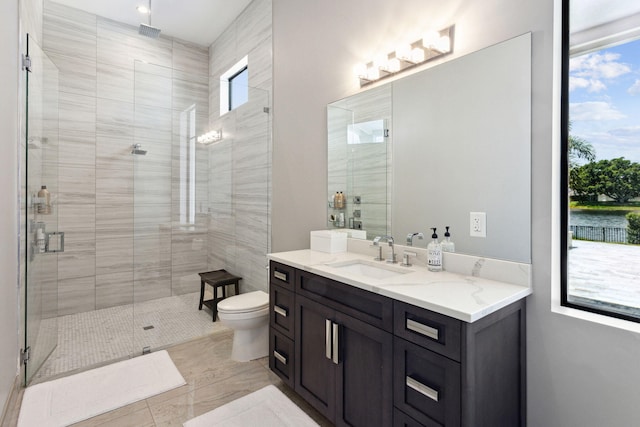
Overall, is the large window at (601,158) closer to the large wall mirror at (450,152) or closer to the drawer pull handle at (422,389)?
the large wall mirror at (450,152)

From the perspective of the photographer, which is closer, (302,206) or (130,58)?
(302,206)

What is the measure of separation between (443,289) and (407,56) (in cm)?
136

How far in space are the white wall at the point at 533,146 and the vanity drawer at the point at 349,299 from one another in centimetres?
66

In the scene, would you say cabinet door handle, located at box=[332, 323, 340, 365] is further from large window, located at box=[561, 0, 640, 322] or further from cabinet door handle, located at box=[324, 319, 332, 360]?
large window, located at box=[561, 0, 640, 322]

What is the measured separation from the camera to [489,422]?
1.21m

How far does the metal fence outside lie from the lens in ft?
4.19

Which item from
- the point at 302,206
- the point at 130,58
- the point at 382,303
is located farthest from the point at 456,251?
the point at 130,58

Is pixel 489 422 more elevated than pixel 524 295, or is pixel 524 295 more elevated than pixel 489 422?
pixel 524 295

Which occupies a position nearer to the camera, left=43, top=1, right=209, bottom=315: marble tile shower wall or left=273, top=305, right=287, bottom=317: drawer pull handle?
left=273, top=305, right=287, bottom=317: drawer pull handle

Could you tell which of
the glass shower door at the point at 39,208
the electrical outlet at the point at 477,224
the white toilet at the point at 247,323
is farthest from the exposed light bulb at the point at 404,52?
the glass shower door at the point at 39,208

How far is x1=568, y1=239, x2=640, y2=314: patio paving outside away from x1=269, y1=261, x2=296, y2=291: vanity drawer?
1.38 m

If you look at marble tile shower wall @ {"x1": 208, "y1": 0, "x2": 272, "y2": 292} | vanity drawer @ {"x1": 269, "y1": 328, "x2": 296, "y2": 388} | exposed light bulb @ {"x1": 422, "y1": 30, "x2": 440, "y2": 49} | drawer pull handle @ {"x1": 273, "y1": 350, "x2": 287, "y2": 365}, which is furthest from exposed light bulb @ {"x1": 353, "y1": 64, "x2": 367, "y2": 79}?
drawer pull handle @ {"x1": 273, "y1": 350, "x2": 287, "y2": 365}

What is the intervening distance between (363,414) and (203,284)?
6.45 ft

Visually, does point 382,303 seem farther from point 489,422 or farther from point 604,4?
point 604,4
